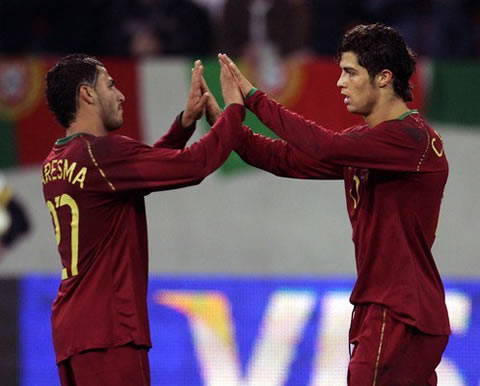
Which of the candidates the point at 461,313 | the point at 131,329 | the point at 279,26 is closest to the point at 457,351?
the point at 461,313

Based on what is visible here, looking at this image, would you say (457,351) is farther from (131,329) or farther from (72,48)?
(72,48)

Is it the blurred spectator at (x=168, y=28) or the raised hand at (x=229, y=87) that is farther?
the blurred spectator at (x=168, y=28)

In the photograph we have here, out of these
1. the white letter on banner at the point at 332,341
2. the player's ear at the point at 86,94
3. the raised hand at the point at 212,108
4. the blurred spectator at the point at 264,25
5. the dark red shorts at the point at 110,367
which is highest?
the blurred spectator at the point at 264,25

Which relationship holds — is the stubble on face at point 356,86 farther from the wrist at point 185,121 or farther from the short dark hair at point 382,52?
the wrist at point 185,121

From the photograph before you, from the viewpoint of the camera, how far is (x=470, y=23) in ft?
28.9

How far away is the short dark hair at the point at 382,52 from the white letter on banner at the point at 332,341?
2.00 meters

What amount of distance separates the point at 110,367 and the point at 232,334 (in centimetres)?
201

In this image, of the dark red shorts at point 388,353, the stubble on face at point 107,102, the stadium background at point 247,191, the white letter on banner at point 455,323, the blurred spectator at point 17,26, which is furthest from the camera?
the blurred spectator at point 17,26

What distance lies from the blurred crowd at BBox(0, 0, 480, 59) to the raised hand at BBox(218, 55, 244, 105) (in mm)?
3785

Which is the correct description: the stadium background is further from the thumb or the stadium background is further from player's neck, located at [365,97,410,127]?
player's neck, located at [365,97,410,127]

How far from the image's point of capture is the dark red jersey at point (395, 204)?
438cm

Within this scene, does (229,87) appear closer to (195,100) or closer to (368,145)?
(195,100)

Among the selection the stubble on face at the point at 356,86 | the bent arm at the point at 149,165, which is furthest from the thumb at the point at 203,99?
the stubble on face at the point at 356,86

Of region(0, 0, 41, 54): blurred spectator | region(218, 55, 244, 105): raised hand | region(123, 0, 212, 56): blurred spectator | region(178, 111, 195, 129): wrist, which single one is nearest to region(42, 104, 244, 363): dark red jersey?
region(218, 55, 244, 105): raised hand
